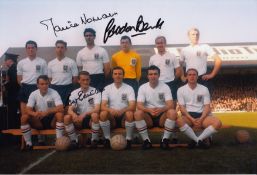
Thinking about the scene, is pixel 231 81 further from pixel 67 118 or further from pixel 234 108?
pixel 67 118

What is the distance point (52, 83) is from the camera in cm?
629

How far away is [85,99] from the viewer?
5.86 metres

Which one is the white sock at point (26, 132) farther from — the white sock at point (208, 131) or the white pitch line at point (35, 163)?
the white sock at point (208, 131)

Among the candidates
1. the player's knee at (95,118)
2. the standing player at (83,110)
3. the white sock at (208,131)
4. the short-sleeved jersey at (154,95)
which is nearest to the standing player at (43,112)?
the standing player at (83,110)

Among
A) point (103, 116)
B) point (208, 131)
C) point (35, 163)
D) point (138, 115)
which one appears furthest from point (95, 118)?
point (208, 131)

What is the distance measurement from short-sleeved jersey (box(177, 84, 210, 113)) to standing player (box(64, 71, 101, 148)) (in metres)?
1.33

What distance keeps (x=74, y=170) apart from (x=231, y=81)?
60.5ft

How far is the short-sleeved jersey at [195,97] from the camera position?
5777 mm

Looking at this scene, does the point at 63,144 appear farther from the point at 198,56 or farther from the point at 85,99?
the point at 198,56

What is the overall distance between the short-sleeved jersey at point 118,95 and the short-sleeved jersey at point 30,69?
4.08 ft

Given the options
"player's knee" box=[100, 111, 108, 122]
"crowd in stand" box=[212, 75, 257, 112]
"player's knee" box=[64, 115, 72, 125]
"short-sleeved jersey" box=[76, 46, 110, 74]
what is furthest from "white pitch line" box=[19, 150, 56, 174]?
"crowd in stand" box=[212, 75, 257, 112]

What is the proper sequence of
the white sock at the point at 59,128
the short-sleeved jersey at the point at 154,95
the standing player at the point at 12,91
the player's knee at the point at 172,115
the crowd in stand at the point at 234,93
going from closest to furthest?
the player's knee at the point at 172,115 → the white sock at the point at 59,128 → the short-sleeved jersey at the point at 154,95 → the standing player at the point at 12,91 → the crowd in stand at the point at 234,93

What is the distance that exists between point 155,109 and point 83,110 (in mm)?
1169

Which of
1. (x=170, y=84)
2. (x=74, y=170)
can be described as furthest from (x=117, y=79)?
(x=74, y=170)
